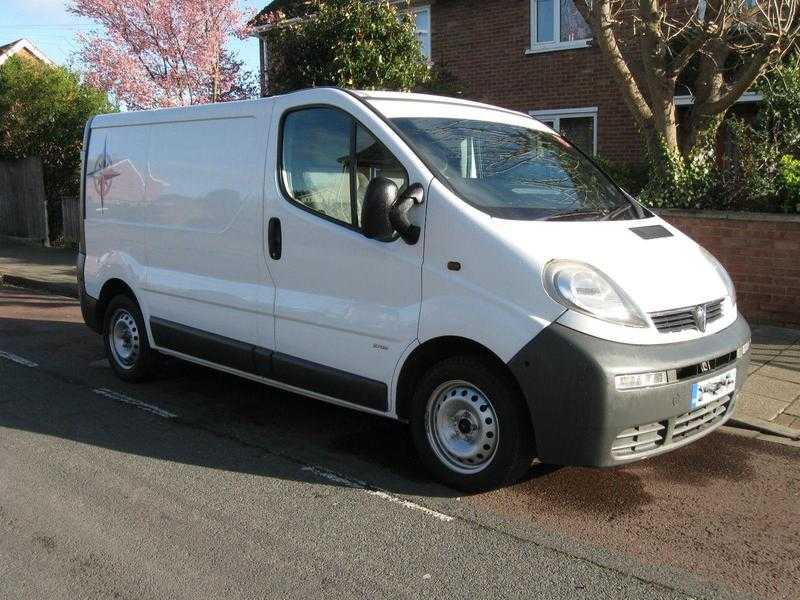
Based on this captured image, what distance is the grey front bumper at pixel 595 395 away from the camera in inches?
147

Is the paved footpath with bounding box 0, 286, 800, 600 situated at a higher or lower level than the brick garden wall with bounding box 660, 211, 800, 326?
lower

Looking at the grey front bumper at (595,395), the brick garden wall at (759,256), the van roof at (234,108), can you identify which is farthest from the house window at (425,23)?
the grey front bumper at (595,395)

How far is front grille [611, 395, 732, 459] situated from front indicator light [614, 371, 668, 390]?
0.23m

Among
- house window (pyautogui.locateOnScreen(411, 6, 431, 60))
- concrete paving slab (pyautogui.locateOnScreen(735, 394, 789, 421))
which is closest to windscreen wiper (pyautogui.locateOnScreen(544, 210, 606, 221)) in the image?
concrete paving slab (pyautogui.locateOnScreen(735, 394, 789, 421))

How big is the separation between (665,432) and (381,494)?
1.53 m

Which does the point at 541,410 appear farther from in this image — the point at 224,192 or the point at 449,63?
the point at 449,63

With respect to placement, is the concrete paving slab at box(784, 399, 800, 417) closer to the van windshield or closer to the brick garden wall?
the van windshield

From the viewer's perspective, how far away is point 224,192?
5.43 meters

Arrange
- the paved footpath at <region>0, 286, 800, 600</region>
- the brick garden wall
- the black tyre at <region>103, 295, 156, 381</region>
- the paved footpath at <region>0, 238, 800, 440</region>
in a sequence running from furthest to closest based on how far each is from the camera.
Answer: the brick garden wall, the black tyre at <region>103, 295, 156, 381</region>, the paved footpath at <region>0, 238, 800, 440</region>, the paved footpath at <region>0, 286, 800, 600</region>

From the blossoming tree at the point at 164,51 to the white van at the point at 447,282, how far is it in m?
10.6

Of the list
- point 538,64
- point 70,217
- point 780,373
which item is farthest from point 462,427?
point 70,217

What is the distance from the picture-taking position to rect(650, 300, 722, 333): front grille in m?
3.95

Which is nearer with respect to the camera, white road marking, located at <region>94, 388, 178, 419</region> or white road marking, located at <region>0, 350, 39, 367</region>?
white road marking, located at <region>94, 388, 178, 419</region>

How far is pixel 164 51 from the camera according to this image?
51.4 ft
